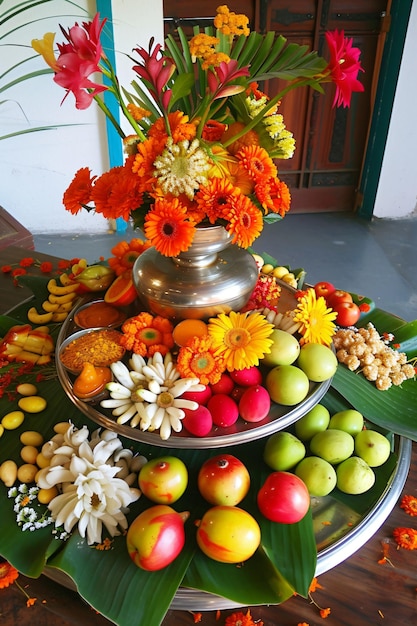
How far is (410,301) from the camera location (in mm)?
2779

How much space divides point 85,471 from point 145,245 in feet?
2.51

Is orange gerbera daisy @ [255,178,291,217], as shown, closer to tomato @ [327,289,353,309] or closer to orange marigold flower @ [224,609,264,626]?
tomato @ [327,289,353,309]

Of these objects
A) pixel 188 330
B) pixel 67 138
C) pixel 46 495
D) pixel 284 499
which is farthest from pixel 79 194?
pixel 67 138

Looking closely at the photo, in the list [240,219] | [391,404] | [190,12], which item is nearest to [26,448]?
[240,219]

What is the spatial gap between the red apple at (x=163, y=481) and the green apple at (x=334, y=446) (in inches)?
11.5

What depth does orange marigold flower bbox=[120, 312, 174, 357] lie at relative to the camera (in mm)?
1069

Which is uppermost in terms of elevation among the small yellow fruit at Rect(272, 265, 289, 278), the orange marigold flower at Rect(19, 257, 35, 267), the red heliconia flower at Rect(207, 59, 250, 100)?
the red heliconia flower at Rect(207, 59, 250, 100)

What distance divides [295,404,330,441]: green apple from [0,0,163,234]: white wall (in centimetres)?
228

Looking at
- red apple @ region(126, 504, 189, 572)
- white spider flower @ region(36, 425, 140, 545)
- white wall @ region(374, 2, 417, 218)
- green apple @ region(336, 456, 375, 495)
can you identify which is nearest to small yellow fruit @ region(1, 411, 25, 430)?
white spider flower @ region(36, 425, 140, 545)

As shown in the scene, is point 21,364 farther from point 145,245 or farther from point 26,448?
point 145,245

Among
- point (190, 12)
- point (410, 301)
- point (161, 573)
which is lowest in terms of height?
point (410, 301)

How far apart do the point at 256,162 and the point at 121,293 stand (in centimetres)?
50

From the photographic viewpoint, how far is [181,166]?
35.2 inches

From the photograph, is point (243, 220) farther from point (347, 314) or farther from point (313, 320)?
point (347, 314)
